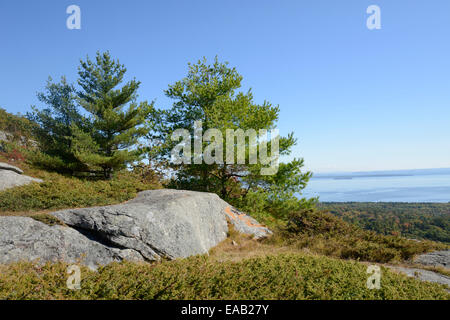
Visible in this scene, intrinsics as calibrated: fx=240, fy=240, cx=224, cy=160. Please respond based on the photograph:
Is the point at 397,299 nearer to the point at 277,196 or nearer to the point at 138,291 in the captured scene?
the point at 138,291

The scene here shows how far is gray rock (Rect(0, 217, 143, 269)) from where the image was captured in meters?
5.79

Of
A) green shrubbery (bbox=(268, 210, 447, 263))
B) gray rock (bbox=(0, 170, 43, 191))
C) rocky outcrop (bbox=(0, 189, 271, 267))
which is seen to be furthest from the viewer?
gray rock (bbox=(0, 170, 43, 191))

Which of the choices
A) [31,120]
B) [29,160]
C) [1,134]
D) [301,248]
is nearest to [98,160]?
[29,160]

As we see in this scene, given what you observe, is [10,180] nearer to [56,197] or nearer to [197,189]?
[56,197]

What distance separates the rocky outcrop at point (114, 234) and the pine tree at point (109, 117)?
9.24 meters

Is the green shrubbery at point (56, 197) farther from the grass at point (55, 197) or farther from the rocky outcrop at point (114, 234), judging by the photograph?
the rocky outcrop at point (114, 234)

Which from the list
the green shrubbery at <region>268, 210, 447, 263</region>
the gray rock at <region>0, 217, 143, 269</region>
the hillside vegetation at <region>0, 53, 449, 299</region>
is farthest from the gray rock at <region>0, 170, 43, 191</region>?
the green shrubbery at <region>268, 210, 447, 263</region>

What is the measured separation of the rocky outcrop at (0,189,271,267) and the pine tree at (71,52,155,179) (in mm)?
9243

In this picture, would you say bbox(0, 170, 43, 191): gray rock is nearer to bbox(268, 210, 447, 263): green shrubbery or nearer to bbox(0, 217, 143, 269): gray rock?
bbox(0, 217, 143, 269): gray rock

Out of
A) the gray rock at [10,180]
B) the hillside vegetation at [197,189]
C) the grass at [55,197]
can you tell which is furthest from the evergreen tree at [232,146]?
the gray rock at [10,180]

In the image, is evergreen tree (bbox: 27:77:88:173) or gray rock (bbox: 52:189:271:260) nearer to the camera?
gray rock (bbox: 52:189:271:260)

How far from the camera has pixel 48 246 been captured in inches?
240

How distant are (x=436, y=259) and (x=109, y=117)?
18252 mm

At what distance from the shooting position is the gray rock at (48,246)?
5.79 metres
